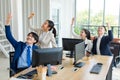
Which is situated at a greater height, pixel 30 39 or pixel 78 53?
pixel 30 39

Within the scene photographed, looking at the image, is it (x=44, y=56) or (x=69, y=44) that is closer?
(x=44, y=56)

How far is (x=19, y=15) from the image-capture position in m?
6.33

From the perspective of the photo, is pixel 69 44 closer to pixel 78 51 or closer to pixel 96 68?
pixel 78 51

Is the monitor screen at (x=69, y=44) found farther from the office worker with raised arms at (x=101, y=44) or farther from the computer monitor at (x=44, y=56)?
the computer monitor at (x=44, y=56)

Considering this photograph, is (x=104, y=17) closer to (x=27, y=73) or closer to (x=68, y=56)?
(x=68, y=56)

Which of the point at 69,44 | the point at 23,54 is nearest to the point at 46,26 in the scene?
the point at 69,44

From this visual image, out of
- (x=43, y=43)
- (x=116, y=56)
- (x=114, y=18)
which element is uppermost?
(x=114, y=18)

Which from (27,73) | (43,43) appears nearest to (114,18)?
(43,43)

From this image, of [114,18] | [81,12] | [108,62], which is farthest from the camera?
[81,12]

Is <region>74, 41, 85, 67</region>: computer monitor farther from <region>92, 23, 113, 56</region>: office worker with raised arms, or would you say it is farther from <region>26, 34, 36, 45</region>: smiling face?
<region>92, 23, 113, 56</region>: office worker with raised arms

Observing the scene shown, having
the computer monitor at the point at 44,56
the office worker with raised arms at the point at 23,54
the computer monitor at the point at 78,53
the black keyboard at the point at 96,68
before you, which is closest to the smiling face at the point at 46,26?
the office worker with raised arms at the point at 23,54

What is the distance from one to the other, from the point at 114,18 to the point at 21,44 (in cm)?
613

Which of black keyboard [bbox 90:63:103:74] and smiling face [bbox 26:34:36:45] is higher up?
smiling face [bbox 26:34:36:45]

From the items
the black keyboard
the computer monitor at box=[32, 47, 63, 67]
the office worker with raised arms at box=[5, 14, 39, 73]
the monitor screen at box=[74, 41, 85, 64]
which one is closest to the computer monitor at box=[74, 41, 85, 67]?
the monitor screen at box=[74, 41, 85, 64]
